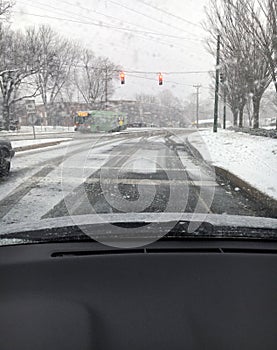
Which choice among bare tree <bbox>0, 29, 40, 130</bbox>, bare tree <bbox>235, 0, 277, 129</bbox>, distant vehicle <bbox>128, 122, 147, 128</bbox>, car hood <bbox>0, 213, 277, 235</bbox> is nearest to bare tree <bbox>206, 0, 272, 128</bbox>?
bare tree <bbox>235, 0, 277, 129</bbox>

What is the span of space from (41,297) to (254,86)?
26266 mm

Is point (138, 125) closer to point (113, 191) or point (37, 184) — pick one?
point (37, 184)

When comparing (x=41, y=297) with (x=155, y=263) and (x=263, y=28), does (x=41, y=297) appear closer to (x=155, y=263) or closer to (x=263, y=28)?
(x=155, y=263)

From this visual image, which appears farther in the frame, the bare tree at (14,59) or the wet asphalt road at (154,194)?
the bare tree at (14,59)

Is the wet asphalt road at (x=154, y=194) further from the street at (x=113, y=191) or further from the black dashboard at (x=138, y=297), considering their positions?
the black dashboard at (x=138, y=297)

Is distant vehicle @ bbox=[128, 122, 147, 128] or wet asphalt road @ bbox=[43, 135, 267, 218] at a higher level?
wet asphalt road @ bbox=[43, 135, 267, 218]

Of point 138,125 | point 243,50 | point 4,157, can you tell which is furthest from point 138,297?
point 138,125

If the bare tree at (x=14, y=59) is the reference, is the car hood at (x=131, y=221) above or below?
below

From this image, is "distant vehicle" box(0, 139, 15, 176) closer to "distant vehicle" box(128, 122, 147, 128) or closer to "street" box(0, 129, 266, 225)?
"street" box(0, 129, 266, 225)

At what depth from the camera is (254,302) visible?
192cm

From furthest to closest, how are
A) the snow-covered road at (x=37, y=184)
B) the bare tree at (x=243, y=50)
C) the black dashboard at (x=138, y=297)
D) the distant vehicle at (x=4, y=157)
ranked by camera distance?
the bare tree at (x=243, y=50) < the distant vehicle at (x=4, y=157) < the snow-covered road at (x=37, y=184) < the black dashboard at (x=138, y=297)


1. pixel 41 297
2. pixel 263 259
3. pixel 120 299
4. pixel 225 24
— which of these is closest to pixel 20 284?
pixel 41 297

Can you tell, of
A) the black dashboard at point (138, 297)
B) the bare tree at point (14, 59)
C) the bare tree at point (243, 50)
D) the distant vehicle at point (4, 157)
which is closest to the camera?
the black dashboard at point (138, 297)

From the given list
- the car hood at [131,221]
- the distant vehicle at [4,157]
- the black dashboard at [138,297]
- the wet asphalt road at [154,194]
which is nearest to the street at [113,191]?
the wet asphalt road at [154,194]
